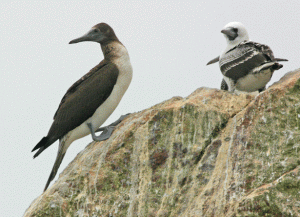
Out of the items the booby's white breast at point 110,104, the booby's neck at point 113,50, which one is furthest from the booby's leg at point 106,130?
the booby's neck at point 113,50

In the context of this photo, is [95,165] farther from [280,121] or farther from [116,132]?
[280,121]

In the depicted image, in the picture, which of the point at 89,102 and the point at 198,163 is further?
the point at 89,102

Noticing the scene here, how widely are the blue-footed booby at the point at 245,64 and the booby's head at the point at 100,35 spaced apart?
299 cm

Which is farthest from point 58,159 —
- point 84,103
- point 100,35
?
point 100,35

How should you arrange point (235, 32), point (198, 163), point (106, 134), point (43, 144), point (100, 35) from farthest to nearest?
1. point (100, 35)
2. point (235, 32)
3. point (43, 144)
4. point (106, 134)
5. point (198, 163)

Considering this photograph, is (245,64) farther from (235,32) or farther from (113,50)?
(113,50)

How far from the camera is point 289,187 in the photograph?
6.97 metres

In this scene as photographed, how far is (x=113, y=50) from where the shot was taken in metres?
11.9

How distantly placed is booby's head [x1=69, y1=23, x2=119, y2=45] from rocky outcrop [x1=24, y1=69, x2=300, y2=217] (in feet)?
11.3

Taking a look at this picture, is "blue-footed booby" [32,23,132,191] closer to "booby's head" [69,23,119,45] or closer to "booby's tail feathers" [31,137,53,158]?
"booby's tail feathers" [31,137,53,158]

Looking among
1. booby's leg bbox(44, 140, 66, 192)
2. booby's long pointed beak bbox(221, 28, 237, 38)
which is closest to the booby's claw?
booby's leg bbox(44, 140, 66, 192)

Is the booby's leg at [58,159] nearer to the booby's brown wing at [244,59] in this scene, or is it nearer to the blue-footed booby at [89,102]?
the blue-footed booby at [89,102]

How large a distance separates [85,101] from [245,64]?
3.75 metres

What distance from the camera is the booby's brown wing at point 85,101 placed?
1102 centimetres
